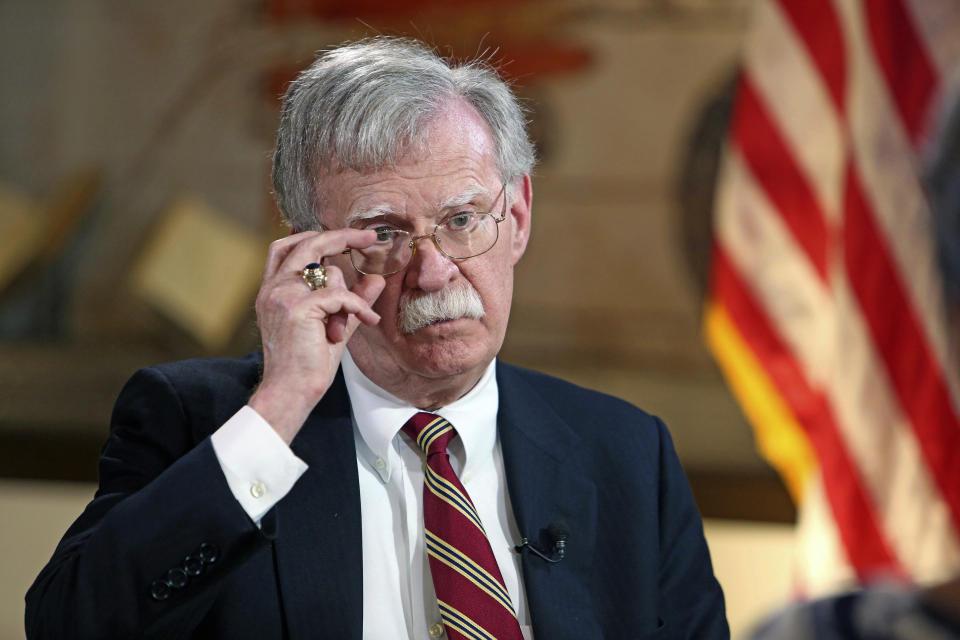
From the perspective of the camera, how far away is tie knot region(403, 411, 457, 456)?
212cm

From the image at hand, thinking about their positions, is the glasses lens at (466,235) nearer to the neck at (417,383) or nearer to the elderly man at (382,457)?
the elderly man at (382,457)

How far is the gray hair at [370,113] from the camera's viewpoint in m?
2.07

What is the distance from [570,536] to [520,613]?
0.19 m

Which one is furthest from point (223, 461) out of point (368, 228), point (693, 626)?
point (693, 626)

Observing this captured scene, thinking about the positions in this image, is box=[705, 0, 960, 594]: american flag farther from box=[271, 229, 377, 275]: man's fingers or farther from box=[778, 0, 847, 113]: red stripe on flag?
box=[271, 229, 377, 275]: man's fingers

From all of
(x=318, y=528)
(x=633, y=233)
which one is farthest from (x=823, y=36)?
(x=318, y=528)

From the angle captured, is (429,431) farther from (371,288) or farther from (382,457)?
(371,288)

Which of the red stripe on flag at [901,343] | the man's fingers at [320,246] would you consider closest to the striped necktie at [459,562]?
the man's fingers at [320,246]

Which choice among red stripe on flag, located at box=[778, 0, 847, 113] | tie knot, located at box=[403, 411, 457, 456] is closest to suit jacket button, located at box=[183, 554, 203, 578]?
tie knot, located at box=[403, 411, 457, 456]

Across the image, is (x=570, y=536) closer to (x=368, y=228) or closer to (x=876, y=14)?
(x=368, y=228)

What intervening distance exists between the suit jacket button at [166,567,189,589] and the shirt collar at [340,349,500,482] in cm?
47

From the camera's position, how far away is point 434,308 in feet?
6.82

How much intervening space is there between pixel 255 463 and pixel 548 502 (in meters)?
0.66

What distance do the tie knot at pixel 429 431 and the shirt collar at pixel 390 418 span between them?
0.01 metres
